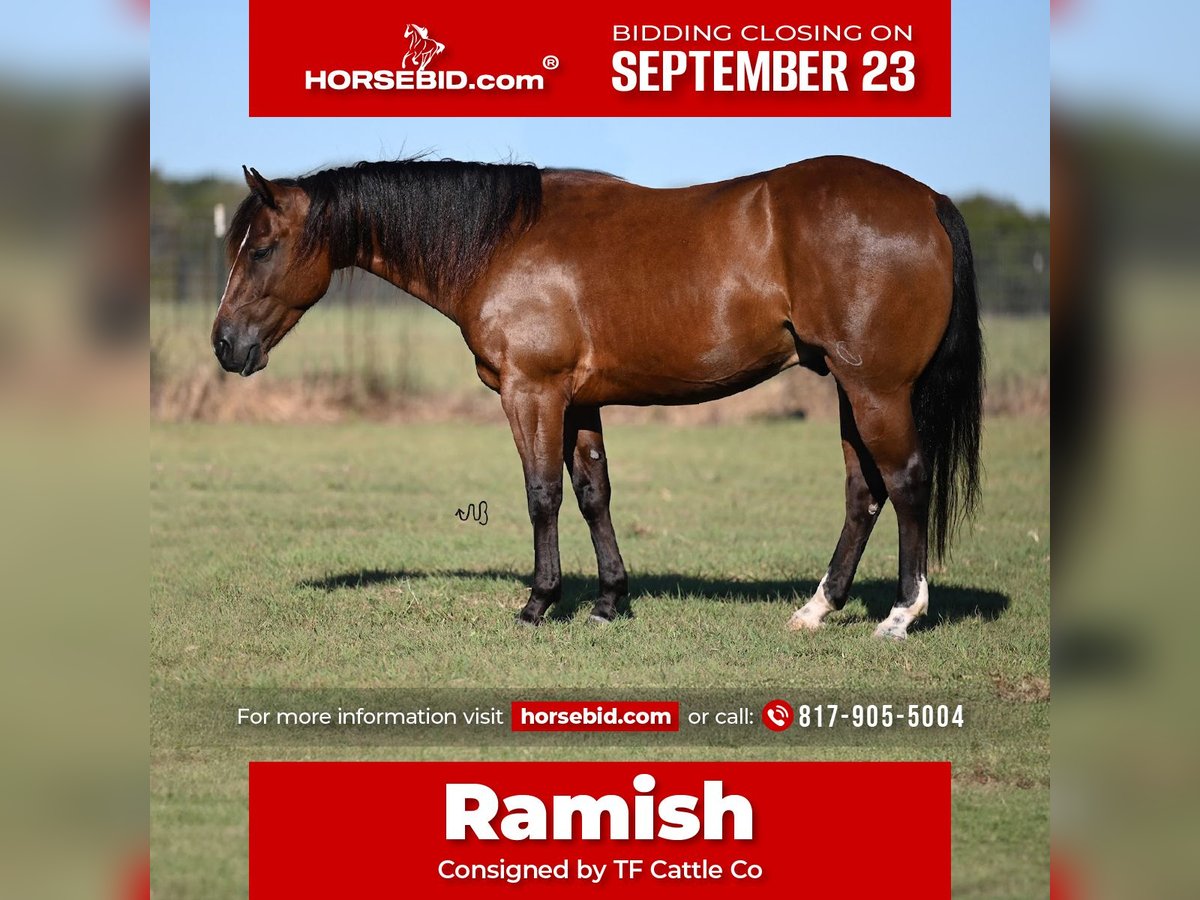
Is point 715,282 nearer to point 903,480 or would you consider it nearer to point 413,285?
point 903,480

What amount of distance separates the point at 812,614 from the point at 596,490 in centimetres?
143

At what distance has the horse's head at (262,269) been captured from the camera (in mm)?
6598

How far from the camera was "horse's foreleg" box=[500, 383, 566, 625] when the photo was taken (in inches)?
258

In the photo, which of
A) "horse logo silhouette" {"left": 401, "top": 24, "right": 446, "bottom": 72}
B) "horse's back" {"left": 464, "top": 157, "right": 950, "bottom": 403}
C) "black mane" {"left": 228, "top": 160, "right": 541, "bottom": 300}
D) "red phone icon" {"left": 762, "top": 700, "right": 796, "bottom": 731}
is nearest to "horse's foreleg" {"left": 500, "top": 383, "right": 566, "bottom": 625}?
"horse's back" {"left": 464, "top": 157, "right": 950, "bottom": 403}

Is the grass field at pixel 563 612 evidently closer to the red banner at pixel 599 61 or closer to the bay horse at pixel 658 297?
the bay horse at pixel 658 297

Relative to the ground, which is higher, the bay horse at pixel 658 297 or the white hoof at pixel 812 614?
the bay horse at pixel 658 297

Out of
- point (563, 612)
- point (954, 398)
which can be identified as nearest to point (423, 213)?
point (563, 612)

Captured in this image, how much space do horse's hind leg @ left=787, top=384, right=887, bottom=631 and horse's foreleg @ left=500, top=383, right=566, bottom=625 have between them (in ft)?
4.62

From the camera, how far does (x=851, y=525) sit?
676cm

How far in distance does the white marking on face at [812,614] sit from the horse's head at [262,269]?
10.8ft

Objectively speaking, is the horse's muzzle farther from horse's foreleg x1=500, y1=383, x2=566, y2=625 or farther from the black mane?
horse's foreleg x1=500, y1=383, x2=566, y2=625

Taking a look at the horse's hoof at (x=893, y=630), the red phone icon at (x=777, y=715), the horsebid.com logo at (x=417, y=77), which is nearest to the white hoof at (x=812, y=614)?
the horse's hoof at (x=893, y=630)
